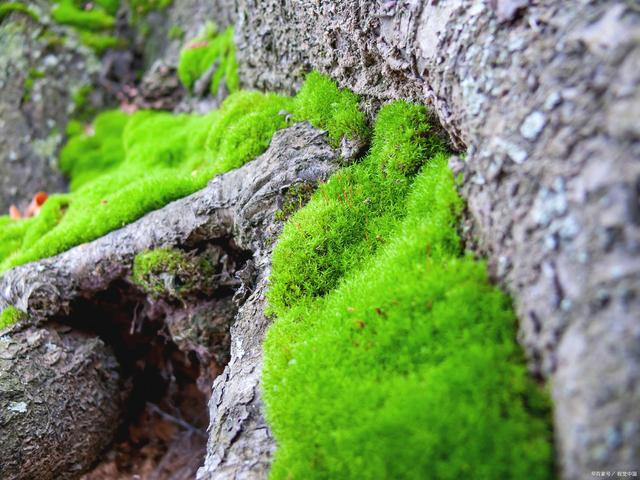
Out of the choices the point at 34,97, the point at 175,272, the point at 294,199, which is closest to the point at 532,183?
the point at 294,199

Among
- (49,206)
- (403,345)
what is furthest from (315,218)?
(49,206)

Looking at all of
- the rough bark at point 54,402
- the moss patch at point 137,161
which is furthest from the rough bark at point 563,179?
the rough bark at point 54,402

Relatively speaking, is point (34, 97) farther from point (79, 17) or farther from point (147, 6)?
point (147, 6)

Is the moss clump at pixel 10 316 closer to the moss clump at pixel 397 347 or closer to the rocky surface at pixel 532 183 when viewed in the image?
the rocky surface at pixel 532 183

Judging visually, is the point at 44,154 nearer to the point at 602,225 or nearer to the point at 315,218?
the point at 315,218

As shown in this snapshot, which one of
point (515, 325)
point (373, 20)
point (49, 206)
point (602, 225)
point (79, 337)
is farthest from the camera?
point (49, 206)

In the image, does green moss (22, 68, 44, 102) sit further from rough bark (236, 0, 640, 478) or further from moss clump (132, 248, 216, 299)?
rough bark (236, 0, 640, 478)
